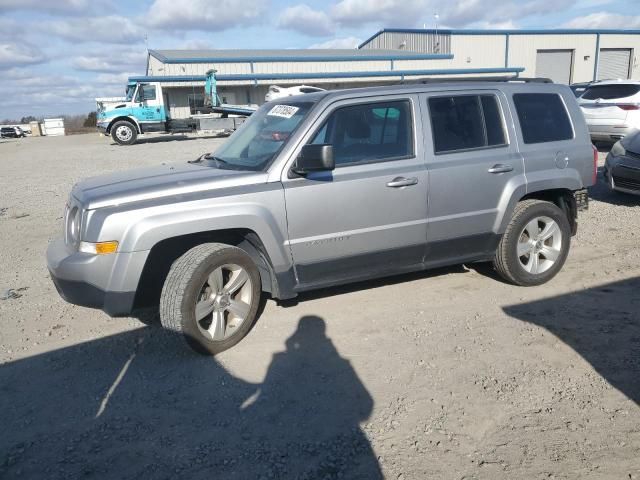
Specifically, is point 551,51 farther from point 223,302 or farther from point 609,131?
point 223,302

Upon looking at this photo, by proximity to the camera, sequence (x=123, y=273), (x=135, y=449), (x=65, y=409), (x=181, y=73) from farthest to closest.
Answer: (x=181, y=73) → (x=123, y=273) → (x=65, y=409) → (x=135, y=449)

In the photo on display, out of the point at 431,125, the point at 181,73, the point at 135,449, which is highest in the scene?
the point at 181,73

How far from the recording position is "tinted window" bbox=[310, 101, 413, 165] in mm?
4027

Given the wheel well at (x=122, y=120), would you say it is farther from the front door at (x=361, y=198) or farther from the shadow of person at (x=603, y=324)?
the shadow of person at (x=603, y=324)

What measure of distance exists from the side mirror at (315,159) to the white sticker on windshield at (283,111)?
0.72 metres

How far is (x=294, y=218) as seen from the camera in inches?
150

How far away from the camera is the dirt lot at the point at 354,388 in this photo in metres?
2.66

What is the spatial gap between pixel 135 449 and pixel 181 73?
1424 inches

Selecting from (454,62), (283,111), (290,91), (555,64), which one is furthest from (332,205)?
(555,64)

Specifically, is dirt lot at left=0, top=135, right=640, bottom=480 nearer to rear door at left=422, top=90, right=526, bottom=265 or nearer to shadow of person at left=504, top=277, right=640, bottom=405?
shadow of person at left=504, top=277, right=640, bottom=405

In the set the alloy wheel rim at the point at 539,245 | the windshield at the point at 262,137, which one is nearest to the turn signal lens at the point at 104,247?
the windshield at the point at 262,137

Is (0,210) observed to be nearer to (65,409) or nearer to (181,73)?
(65,409)

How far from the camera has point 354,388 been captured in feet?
10.8

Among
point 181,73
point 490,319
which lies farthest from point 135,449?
point 181,73
